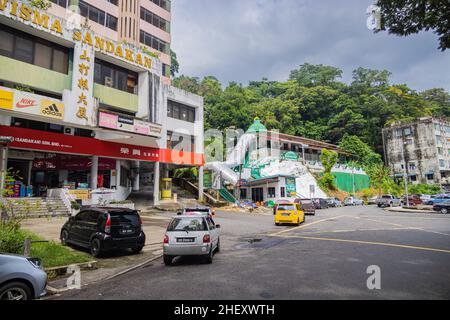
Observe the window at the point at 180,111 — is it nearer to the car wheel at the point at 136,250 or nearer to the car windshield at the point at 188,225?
the car wheel at the point at 136,250

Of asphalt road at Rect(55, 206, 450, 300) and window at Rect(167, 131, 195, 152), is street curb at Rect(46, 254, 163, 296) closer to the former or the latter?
asphalt road at Rect(55, 206, 450, 300)

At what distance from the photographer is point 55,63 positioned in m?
24.7

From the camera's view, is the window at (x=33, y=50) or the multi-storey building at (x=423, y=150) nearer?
the window at (x=33, y=50)

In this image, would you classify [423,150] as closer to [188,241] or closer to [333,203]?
[333,203]

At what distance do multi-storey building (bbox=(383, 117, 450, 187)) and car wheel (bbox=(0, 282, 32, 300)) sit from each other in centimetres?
6843

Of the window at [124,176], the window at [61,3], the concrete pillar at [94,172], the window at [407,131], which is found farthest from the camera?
the window at [407,131]

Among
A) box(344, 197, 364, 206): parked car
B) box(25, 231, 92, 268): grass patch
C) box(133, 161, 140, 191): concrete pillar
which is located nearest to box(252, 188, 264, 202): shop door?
box(344, 197, 364, 206): parked car

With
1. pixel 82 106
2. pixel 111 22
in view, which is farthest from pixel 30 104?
pixel 111 22

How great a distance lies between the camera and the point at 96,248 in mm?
10648

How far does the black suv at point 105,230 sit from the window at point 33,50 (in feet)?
58.3

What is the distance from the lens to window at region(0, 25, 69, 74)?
22.2m

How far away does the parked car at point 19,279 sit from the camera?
5301 millimetres

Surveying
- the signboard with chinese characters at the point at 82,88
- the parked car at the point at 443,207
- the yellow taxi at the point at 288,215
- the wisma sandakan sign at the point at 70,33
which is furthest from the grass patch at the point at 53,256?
the parked car at the point at 443,207

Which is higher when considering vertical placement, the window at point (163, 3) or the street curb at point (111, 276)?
the window at point (163, 3)
